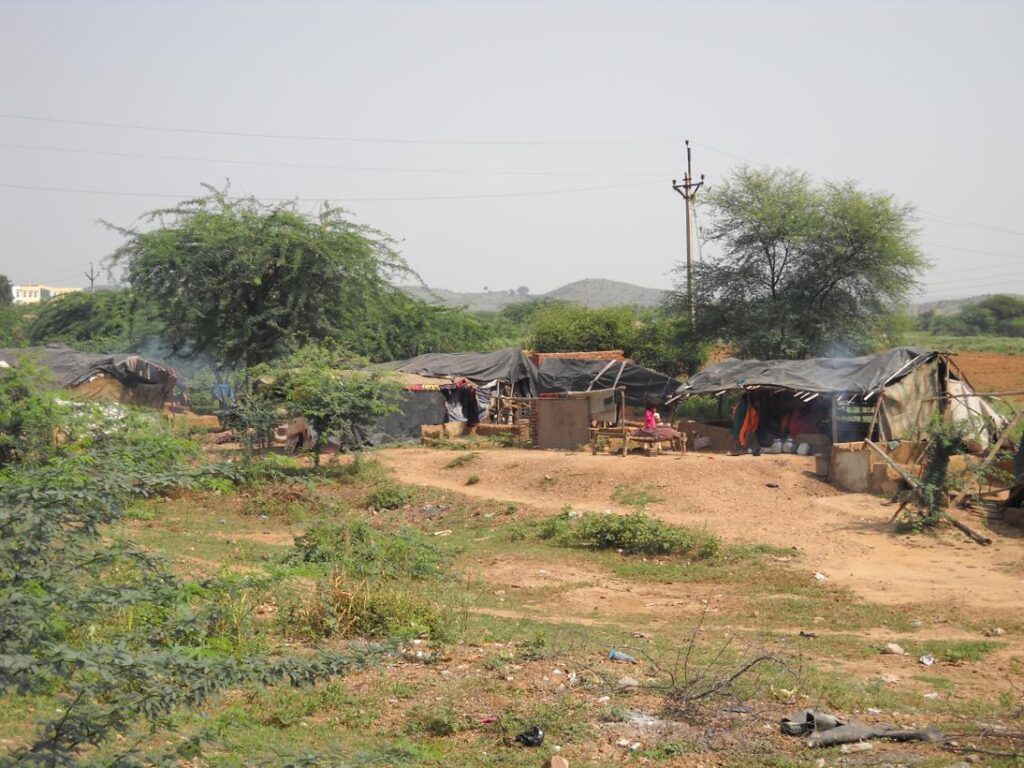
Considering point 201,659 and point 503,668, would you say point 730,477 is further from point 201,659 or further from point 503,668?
point 201,659

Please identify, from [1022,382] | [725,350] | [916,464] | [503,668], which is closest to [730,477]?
[916,464]

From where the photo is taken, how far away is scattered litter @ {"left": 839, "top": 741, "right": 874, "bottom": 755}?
6316mm

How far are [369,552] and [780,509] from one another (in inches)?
305

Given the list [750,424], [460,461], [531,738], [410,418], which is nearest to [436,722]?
[531,738]

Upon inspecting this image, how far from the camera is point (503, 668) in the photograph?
8.13m

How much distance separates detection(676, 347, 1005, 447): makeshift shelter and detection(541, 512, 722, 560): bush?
6.81 metres

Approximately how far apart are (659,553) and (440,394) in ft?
46.9

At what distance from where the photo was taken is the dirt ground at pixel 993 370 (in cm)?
3488

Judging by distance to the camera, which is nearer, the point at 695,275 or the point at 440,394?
the point at 440,394

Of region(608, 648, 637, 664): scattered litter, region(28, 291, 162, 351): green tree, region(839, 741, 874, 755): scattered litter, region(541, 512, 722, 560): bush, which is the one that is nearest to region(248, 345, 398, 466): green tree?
region(541, 512, 722, 560): bush

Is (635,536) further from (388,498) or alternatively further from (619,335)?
(619,335)

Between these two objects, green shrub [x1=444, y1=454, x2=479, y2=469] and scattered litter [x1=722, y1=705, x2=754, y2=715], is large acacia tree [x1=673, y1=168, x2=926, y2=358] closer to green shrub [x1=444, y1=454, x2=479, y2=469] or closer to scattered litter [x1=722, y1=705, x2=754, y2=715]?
green shrub [x1=444, y1=454, x2=479, y2=469]

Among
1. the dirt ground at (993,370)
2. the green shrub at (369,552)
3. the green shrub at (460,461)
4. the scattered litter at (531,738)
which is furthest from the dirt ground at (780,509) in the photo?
the dirt ground at (993,370)

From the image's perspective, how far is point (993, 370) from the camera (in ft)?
121
